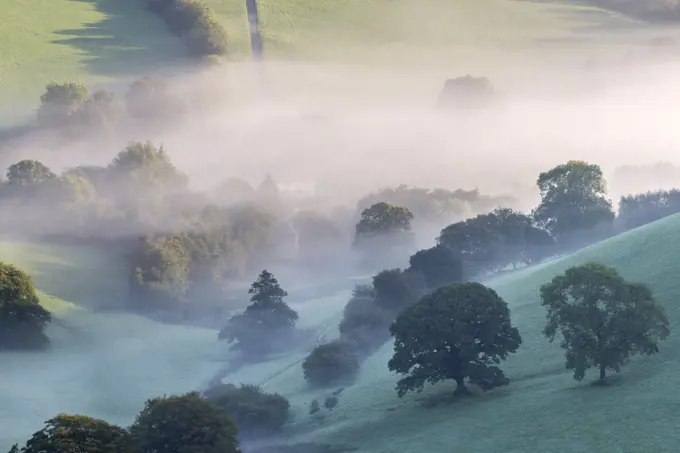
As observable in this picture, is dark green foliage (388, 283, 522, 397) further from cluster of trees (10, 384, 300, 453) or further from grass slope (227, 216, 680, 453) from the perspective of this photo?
cluster of trees (10, 384, 300, 453)

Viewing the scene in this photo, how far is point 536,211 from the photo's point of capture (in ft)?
552

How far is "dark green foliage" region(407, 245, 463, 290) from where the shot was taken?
136 m

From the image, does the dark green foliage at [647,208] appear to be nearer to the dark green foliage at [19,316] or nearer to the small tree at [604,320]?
the small tree at [604,320]

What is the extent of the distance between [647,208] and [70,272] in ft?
301

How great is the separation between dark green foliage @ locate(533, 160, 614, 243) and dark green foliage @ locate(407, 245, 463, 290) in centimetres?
2963

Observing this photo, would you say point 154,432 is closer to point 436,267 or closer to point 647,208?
point 436,267

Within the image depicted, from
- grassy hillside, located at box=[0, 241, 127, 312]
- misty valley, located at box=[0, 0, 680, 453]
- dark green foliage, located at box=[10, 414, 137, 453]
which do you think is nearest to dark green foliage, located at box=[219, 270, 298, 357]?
misty valley, located at box=[0, 0, 680, 453]

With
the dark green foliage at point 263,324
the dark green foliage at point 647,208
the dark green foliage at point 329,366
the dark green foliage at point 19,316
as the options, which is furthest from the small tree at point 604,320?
the dark green foliage at point 647,208

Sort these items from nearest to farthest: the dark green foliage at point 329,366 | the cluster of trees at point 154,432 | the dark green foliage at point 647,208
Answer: the cluster of trees at point 154,432, the dark green foliage at point 329,366, the dark green foliage at point 647,208

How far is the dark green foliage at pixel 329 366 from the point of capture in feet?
350

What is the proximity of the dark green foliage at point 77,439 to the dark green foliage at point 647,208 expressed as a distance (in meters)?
113

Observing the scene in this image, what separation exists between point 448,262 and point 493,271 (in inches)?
401

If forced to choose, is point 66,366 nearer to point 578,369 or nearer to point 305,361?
point 305,361

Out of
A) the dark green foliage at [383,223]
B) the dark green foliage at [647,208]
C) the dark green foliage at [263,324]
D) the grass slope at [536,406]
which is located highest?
the dark green foliage at [383,223]
